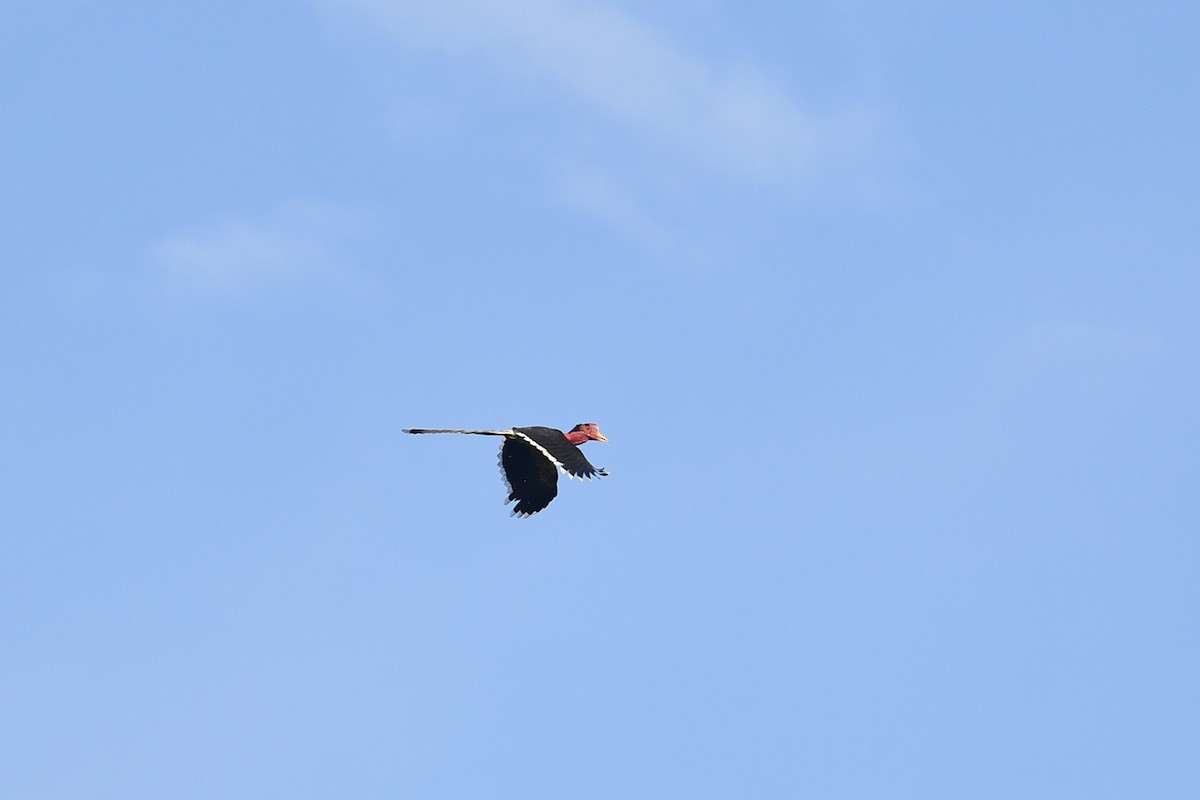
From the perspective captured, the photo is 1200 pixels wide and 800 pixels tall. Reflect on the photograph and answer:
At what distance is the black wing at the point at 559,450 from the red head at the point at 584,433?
4.94 ft

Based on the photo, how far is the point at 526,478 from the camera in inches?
3039

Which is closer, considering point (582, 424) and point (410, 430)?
point (410, 430)

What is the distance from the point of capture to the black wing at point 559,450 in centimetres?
7100

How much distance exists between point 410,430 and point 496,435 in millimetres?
3761

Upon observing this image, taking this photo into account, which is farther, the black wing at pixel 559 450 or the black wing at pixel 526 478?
the black wing at pixel 526 478

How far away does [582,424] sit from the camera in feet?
259

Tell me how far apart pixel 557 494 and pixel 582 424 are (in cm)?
313

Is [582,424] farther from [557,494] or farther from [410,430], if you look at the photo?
[410,430]

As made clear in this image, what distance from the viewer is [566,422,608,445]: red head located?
3083 inches

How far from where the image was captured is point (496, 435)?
243 feet

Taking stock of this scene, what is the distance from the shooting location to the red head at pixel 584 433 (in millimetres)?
78312

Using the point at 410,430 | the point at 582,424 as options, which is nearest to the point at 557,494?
the point at 582,424

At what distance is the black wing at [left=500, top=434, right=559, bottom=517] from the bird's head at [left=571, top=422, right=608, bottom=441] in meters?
2.34

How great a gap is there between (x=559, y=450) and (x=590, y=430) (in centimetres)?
521
